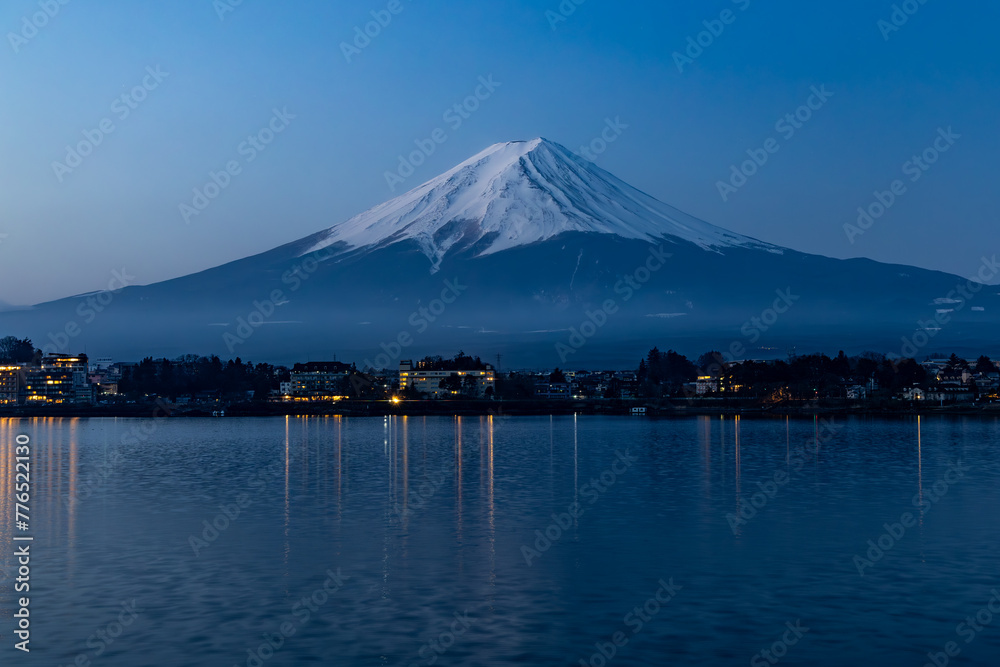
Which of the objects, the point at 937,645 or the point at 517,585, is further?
the point at 517,585

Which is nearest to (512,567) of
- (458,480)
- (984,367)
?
(458,480)

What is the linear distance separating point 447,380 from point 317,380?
87.4 ft

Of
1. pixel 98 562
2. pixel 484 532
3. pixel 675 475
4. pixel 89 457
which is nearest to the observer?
pixel 98 562

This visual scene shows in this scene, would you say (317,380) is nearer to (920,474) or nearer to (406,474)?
(406,474)

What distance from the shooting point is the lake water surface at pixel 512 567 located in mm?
13125

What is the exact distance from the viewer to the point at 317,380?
18250 cm

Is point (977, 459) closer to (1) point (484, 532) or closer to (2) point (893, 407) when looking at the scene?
(1) point (484, 532)

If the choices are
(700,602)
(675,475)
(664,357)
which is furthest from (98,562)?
(664,357)

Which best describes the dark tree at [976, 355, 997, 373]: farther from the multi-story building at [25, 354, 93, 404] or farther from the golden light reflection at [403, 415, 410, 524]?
the multi-story building at [25, 354, 93, 404]

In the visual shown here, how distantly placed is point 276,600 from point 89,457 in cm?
3555

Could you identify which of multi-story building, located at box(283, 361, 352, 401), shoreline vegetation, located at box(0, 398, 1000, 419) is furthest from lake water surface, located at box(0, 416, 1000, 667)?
multi-story building, located at box(283, 361, 352, 401)

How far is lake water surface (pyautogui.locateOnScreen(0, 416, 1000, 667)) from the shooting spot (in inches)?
517

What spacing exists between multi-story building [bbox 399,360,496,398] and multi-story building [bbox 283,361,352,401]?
33.4 ft

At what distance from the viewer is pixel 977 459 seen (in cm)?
4153
